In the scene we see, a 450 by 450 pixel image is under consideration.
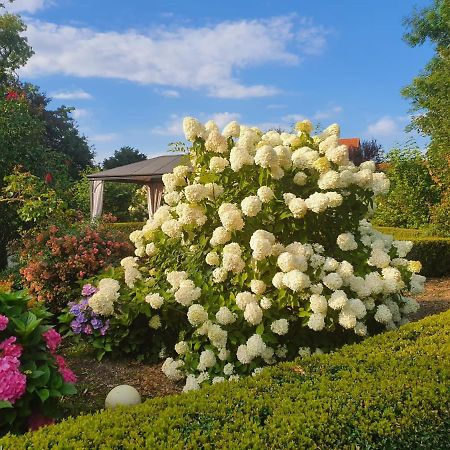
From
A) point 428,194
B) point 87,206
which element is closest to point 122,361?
point 428,194

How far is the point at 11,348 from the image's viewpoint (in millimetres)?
3139

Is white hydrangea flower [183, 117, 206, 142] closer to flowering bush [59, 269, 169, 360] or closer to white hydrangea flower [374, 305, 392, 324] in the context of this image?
flowering bush [59, 269, 169, 360]

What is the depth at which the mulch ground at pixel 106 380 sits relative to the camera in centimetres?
396

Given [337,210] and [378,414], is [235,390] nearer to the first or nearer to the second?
[378,414]

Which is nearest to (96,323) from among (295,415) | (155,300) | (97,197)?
(155,300)

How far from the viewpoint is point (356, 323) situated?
4332 millimetres

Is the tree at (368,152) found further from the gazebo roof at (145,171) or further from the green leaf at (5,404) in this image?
the green leaf at (5,404)

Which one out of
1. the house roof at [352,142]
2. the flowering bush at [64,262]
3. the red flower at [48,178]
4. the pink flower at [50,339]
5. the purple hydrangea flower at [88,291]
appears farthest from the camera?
the house roof at [352,142]

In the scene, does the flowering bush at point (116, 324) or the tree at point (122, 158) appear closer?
the flowering bush at point (116, 324)

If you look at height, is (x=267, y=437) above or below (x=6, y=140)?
below

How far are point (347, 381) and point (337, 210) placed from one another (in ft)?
6.70

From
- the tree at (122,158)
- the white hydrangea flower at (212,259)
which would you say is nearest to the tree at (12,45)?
the tree at (122,158)

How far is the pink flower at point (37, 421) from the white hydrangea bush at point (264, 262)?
1.28m

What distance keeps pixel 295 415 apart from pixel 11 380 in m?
1.54
